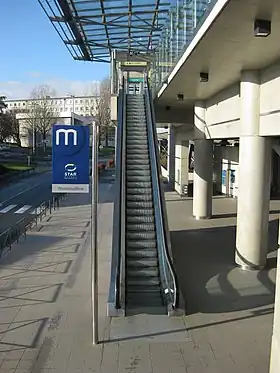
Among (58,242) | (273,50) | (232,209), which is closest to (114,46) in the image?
(232,209)

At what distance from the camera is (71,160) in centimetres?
764

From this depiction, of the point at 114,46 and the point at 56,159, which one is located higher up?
the point at 114,46

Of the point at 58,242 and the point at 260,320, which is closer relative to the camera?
the point at 260,320

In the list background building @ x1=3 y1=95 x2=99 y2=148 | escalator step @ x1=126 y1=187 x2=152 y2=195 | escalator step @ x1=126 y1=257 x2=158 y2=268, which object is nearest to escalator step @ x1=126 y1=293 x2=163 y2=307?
escalator step @ x1=126 y1=257 x2=158 y2=268

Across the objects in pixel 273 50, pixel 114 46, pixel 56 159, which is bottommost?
pixel 56 159

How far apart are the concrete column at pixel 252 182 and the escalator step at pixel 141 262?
2.80m

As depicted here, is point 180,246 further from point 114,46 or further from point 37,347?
point 114,46

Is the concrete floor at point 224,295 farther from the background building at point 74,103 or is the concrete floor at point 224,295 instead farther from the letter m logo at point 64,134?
the background building at point 74,103

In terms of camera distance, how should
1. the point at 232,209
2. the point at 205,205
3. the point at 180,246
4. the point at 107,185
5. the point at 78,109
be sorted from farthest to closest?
1. the point at 78,109
2. the point at 107,185
3. the point at 232,209
4. the point at 205,205
5. the point at 180,246

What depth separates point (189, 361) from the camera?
708 cm

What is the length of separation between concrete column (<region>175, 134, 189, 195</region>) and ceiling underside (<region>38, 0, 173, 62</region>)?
7027mm

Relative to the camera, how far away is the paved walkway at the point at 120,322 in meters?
7.06

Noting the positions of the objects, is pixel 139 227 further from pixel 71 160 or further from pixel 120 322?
pixel 71 160

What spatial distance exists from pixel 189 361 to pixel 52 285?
478cm
